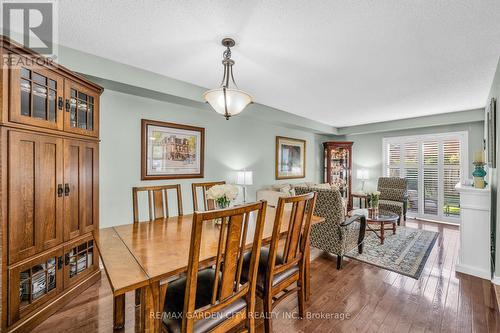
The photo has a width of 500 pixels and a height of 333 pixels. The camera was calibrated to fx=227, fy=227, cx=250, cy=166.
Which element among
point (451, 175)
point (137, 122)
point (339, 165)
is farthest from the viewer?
point (339, 165)

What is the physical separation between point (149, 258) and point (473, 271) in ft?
11.7

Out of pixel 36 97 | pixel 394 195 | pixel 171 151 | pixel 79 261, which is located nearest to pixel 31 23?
pixel 36 97

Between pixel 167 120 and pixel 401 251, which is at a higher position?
pixel 167 120

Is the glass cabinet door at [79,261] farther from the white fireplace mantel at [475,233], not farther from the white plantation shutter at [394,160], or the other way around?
the white plantation shutter at [394,160]

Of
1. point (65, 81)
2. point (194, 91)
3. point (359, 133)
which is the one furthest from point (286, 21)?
point (359, 133)

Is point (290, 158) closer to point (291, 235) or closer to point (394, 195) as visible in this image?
point (394, 195)

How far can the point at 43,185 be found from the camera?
6.26 ft

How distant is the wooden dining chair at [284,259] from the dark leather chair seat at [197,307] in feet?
0.89

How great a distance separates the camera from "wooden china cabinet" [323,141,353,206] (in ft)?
20.9

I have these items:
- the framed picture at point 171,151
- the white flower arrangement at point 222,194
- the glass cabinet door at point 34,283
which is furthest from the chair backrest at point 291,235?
the framed picture at point 171,151

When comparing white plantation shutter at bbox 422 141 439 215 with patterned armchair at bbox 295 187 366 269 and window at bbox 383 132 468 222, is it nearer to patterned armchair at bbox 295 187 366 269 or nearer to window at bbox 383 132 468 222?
window at bbox 383 132 468 222

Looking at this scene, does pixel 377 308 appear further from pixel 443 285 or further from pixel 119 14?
pixel 119 14

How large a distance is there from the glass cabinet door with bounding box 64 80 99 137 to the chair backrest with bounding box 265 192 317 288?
6.93 ft

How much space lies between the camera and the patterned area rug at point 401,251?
289cm
